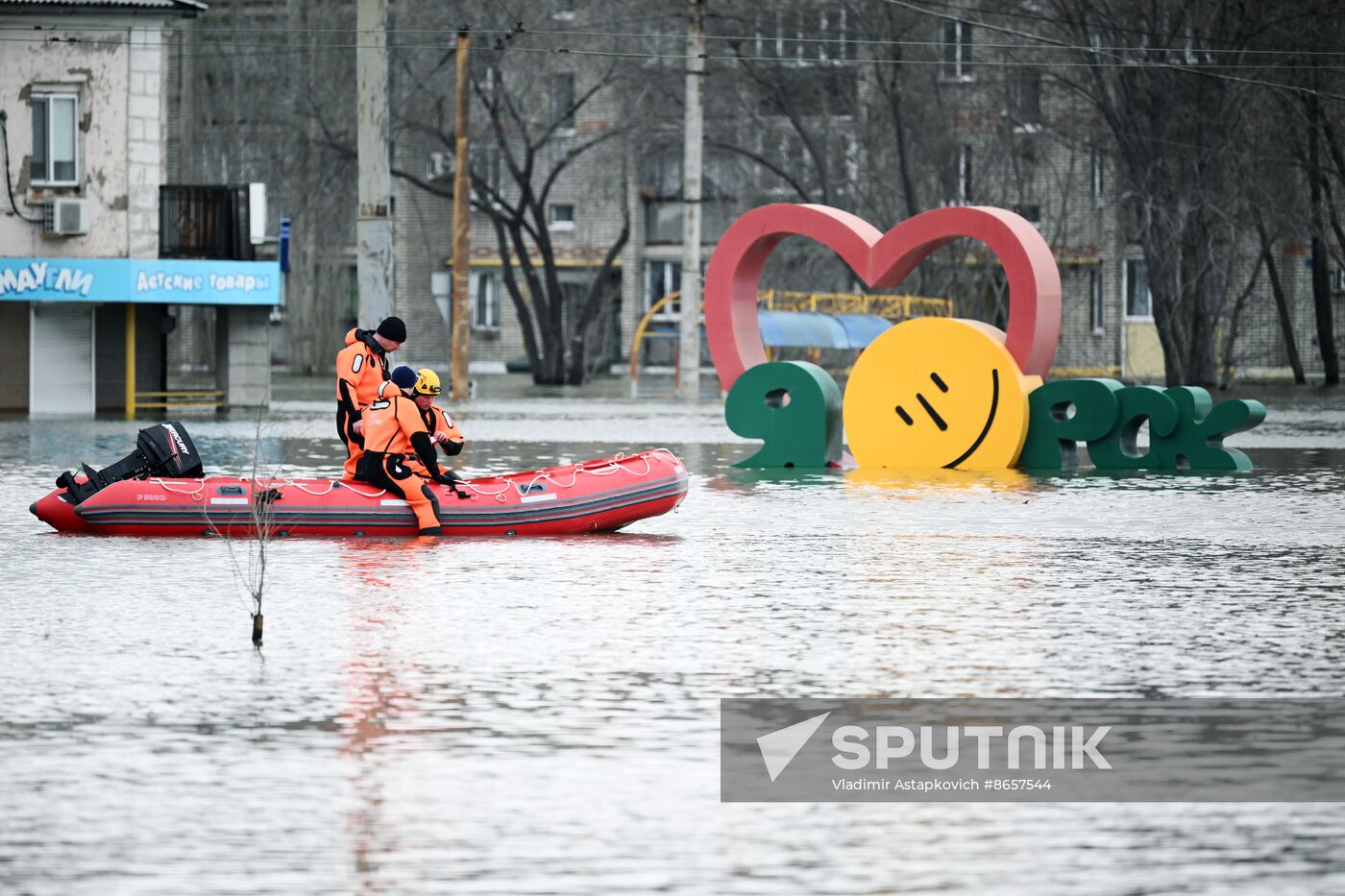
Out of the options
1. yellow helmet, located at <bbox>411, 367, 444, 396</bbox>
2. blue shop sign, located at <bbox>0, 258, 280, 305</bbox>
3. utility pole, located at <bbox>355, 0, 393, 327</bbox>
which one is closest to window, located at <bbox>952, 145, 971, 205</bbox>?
blue shop sign, located at <bbox>0, 258, 280, 305</bbox>

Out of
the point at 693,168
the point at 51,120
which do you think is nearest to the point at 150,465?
the point at 51,120

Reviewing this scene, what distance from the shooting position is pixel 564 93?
68438 mm

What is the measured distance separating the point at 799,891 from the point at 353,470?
474 inches

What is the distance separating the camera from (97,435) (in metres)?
33.5

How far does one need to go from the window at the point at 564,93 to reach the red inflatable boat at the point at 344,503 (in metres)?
40.8

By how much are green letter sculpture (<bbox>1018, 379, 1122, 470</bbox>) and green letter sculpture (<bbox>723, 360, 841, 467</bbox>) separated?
2.47 m

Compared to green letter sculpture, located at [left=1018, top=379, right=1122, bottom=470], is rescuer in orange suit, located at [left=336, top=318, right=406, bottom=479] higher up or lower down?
higher up

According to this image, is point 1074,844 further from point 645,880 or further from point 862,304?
point 862,304

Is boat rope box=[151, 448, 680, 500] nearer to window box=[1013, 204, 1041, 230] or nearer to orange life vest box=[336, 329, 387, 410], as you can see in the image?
orange life vest box=[336, 329, 387, 410]

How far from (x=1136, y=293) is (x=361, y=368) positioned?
179ft

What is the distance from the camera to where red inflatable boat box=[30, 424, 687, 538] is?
58.7 feet

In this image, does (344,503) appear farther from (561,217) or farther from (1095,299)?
(561,217)

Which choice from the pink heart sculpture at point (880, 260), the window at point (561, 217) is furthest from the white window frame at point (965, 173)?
the pink heart sculpture at point (880, 260)

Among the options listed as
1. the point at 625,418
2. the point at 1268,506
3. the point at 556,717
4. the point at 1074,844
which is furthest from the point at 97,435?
the point at 1074,844
